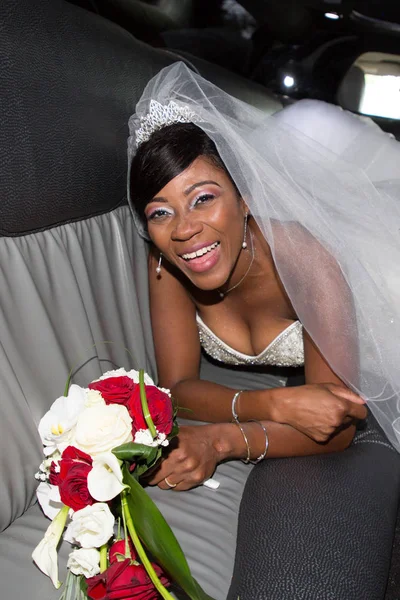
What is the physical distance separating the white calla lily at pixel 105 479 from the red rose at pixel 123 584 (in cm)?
10

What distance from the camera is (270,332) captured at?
1713 mm

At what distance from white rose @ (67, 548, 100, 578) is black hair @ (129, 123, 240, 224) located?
0.86 meters

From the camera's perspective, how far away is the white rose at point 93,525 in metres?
0.83

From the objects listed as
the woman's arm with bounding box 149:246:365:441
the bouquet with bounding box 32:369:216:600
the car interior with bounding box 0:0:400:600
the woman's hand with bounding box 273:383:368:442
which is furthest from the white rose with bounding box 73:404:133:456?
the woman's hand with bounding box 273:383:368:442

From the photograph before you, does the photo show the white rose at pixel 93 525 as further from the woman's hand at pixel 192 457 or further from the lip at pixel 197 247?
the lip at pixel 197 247

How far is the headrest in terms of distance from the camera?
3.81ft

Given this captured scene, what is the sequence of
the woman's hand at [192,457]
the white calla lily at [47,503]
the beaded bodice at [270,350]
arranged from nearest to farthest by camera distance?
the white calla lily at [47,503]
the woman's hand at [192,457]
the beaded bodice at [270,350]

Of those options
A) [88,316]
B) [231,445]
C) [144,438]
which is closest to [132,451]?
[144,438]

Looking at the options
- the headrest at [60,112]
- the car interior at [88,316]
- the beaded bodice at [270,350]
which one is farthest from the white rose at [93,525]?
the beaded bodice at [270,350]

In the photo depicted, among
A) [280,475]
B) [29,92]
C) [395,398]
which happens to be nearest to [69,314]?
[29,92]

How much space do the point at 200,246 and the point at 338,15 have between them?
7.34ft

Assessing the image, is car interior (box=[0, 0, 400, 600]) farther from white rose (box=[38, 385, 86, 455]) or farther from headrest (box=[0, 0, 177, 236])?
white rose (box=[38, 385, 86, 455])

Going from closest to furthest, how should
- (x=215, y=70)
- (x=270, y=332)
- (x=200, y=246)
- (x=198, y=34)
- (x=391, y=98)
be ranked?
1. (x=200, y=246)
2. (x=270, y=332)
3. (x=215, y=70)
4. (x=391, y=98)
5. (x=198, y=34)

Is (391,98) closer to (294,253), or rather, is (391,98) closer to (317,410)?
(294,253)
